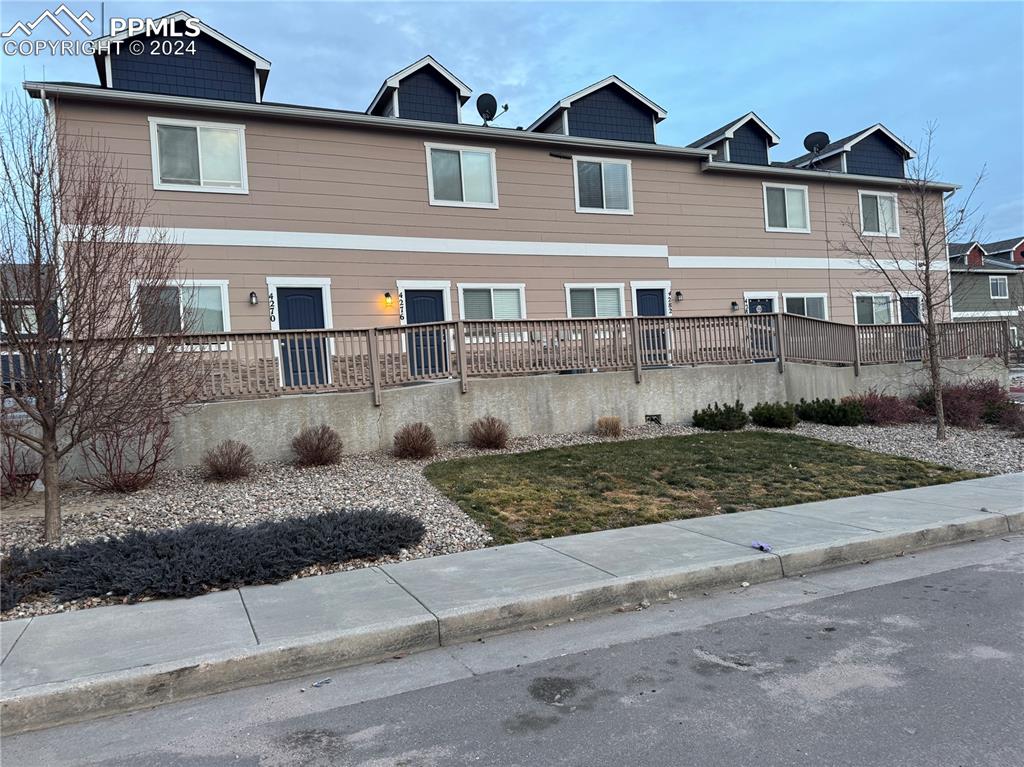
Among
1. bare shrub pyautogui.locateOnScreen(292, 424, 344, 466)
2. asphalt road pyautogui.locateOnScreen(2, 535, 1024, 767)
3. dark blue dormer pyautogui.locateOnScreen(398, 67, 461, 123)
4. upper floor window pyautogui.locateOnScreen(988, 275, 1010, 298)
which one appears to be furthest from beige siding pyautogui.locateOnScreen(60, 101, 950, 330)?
upper floor window pyautogui.locateOnScreen(988, 275, 1010, 298)

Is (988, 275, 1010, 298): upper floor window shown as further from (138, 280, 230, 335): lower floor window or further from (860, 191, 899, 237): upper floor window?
(138, 280, 230, 335): lower floor window

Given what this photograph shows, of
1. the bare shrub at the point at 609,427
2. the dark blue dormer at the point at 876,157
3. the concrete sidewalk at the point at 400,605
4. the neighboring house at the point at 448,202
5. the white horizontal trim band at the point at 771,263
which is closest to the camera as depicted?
the concrete sidewalk at the point at 400,605

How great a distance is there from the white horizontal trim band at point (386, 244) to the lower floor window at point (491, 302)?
856mm

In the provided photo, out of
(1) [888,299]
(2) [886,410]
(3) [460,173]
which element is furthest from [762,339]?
(1) [888,299]

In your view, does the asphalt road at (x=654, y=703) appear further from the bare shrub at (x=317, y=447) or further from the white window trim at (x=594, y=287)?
the white window trim at (x=594, y=287)

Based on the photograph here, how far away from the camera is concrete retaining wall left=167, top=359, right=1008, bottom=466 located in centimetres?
1020

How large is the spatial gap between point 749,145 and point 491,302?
9.88 meters

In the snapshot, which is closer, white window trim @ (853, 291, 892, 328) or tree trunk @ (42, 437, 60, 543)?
tree trunk @ (42, 437, 60, 543)

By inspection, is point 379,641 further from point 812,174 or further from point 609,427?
point 812,174

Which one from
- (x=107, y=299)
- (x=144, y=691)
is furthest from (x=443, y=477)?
(x=144, y=691)

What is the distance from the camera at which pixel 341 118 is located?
14.3 m

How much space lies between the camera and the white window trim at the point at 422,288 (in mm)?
15141

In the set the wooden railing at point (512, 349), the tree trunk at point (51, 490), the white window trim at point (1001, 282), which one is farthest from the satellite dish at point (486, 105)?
the white window trim at point (1001, 282)

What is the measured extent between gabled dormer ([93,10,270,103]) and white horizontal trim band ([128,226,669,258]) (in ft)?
9.44
